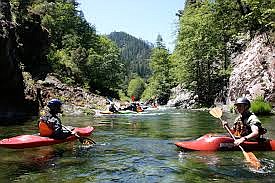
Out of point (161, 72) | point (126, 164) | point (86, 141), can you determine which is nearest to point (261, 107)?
point (86, 141)

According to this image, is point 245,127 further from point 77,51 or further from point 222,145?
point 77,51

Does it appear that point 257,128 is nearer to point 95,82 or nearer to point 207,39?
point 207,39

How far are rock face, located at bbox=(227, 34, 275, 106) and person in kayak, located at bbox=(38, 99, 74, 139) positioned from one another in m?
17.8

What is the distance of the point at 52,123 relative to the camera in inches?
450

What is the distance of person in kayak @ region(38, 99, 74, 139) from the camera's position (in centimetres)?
1133

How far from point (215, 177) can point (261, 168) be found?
1.30 metres

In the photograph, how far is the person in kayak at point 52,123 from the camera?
37.2 ft

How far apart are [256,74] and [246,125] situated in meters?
19.3

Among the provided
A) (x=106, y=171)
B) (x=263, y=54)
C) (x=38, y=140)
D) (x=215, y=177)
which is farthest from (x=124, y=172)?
(x=263, y=54)

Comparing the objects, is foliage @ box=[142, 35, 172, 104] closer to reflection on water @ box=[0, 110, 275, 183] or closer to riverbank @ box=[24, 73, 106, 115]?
riverbank @ box=[24, 73, 106, 115]

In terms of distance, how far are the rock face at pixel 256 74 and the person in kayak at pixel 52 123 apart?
702 inches

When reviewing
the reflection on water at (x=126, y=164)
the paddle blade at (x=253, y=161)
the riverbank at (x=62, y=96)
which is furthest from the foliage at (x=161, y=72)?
the paddle blade at (x=253, y=161)

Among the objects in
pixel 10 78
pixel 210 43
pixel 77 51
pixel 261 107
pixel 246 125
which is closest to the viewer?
pixel 246 125

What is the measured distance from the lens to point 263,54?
Answer: 2886cm
